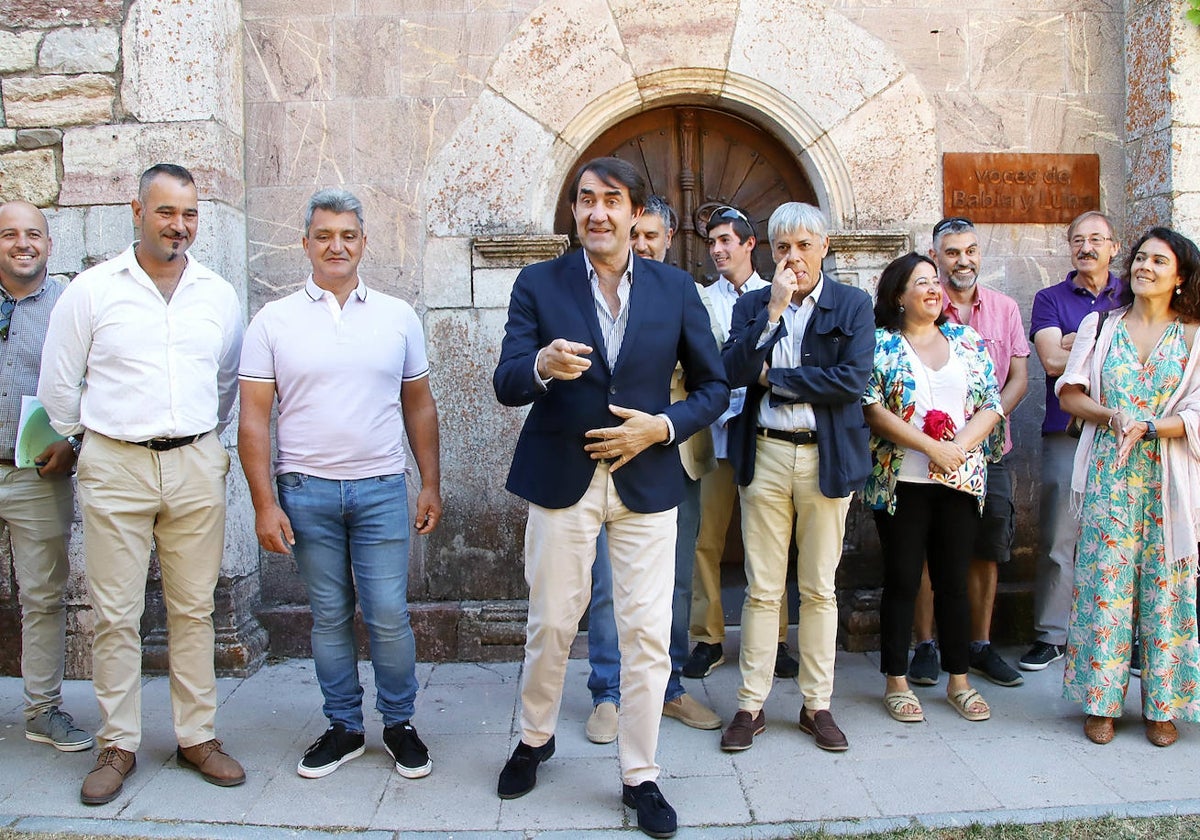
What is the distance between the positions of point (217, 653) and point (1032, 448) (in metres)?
3.94

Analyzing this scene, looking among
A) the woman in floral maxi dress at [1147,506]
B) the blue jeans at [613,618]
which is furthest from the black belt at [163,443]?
the woman in floral maxi dress at [1147,506]

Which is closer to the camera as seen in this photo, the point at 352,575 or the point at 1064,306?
the point at 352,575

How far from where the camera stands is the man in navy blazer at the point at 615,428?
2824mm

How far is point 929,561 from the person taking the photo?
3.76 m

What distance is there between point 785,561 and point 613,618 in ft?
2.22

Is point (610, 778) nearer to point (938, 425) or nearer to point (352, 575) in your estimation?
point (352, 575)

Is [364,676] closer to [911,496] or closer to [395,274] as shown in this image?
[395,274]

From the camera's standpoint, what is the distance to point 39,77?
4.30 m

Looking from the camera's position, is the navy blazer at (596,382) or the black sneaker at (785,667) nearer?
the navy blazer at (596,382)

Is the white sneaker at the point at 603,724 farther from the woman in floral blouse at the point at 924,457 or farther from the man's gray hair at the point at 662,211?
the man's gray hair at the point at 662,211

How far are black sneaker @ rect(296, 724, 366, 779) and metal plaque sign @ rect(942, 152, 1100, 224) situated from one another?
139 inches

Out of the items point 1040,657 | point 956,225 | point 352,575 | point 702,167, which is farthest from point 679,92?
point 1040,657

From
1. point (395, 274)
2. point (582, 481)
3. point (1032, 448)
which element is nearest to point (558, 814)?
point (582, 481)

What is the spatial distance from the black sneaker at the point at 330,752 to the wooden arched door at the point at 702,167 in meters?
2.63
